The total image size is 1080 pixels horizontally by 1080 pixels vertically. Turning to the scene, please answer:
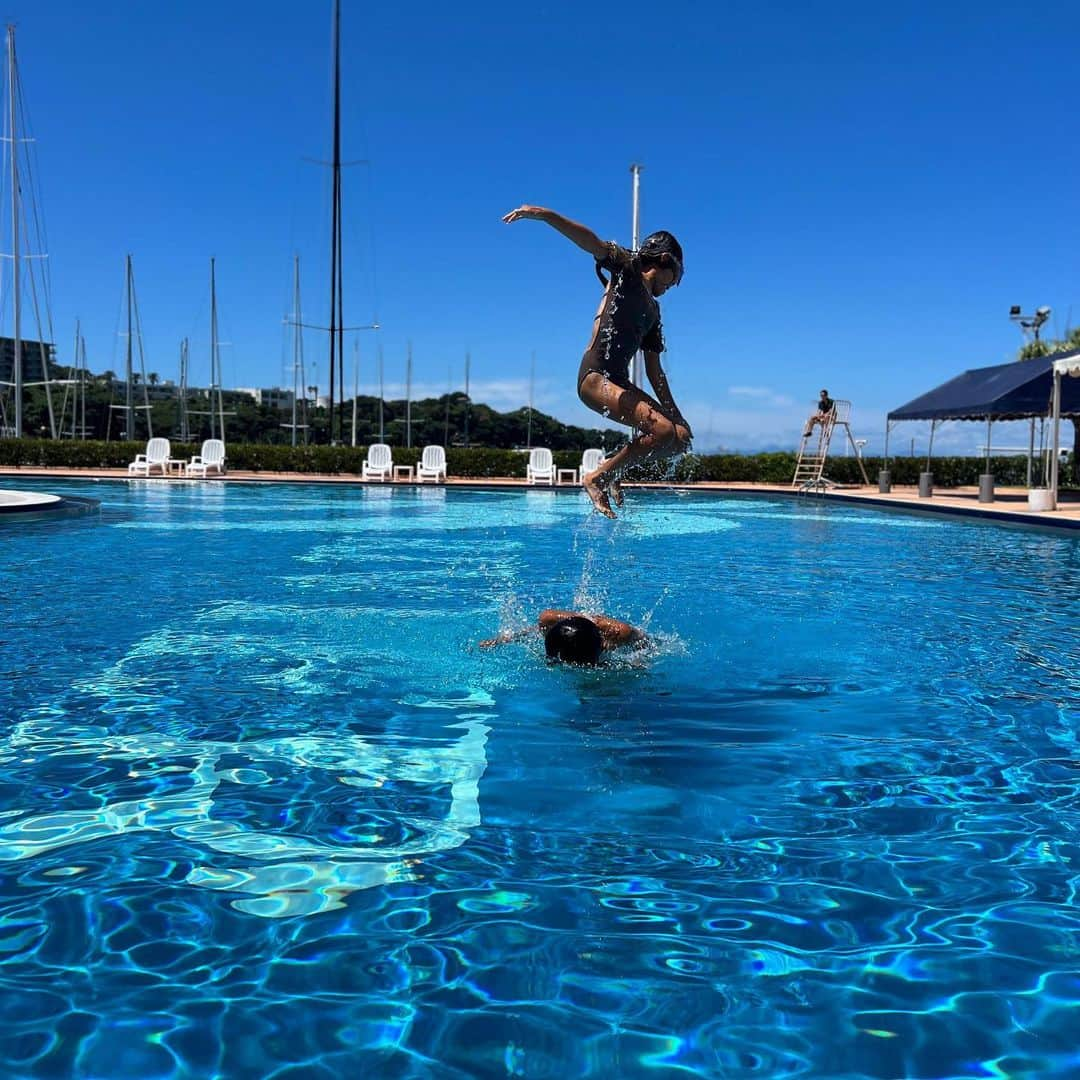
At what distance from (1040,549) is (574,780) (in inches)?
462

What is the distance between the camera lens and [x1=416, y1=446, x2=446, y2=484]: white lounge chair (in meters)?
29.4

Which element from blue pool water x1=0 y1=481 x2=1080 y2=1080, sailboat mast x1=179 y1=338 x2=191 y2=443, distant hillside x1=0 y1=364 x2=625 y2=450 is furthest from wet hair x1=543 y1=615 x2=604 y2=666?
distant hillside x1=0 y1=364 x2=625 y2=450

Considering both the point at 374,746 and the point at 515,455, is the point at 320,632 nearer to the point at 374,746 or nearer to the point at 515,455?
the point at 374,746

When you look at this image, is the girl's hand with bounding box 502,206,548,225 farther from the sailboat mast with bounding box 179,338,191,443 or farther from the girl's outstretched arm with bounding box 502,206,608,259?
the sailboat mast with bounding box 179,338,191,443

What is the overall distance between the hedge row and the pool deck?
54 cm

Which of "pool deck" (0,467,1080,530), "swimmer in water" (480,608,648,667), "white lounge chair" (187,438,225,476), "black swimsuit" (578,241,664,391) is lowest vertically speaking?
"swimmer in water" (480,608,648,667)

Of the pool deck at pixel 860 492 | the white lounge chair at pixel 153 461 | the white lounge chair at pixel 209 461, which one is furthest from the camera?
the white lounge chair at pixel 209 461

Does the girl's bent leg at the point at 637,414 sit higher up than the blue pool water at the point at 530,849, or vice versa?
the girl's bent leg at the point at 637,414

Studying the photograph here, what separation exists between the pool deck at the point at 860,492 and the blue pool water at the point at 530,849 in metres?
10.6

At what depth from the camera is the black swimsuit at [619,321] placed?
18.6 feet

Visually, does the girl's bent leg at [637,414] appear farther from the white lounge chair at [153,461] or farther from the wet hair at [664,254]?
the white lounge chair at [153,461]

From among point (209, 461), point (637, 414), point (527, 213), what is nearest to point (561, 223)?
point (527, 213)

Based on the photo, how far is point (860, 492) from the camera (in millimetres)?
26156

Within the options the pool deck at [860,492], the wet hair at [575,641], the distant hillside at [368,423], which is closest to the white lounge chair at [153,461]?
the pool deck at [860,492]
